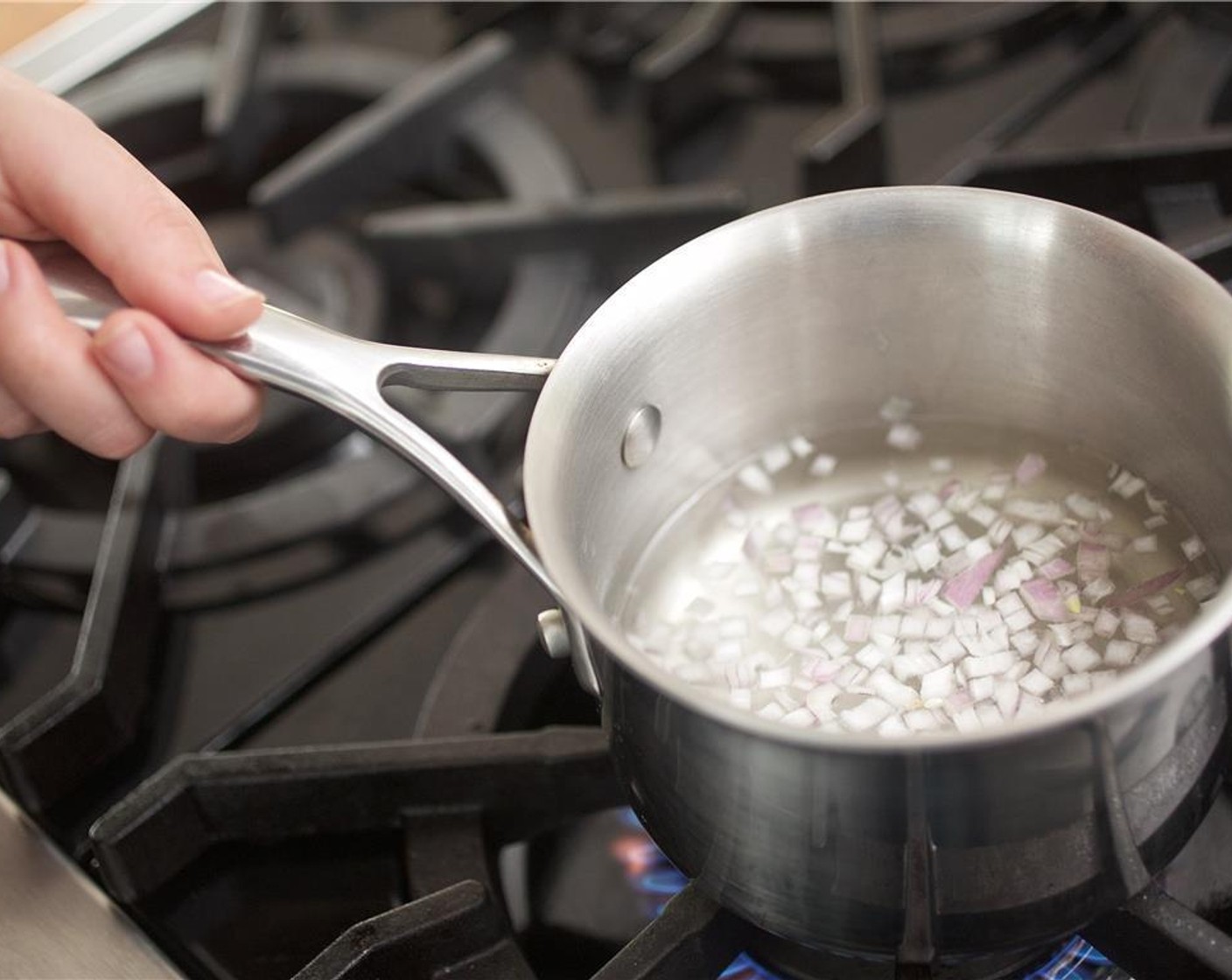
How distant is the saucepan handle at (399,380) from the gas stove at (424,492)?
134 mm

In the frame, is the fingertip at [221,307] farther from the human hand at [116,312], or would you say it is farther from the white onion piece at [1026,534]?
the white onion piece at [1026,534]

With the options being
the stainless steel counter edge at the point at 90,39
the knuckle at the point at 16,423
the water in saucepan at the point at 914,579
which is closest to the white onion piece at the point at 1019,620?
the water in saucepan at the point at 914,579

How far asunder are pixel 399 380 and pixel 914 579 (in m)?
0.25

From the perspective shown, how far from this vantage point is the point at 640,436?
2.18 feet

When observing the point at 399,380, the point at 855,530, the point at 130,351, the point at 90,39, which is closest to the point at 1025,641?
the point at 855,530

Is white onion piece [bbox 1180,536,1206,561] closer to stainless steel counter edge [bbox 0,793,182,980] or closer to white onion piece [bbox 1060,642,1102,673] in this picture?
white onion piece [bbox 1060,642,1102,673]

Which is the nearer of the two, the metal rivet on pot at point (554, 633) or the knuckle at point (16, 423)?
the metal rivet on pot at point (554, 633)

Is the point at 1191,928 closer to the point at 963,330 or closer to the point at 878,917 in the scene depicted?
the point at 878,917

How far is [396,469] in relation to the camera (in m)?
0.77

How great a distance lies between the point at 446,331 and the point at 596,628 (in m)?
0.49

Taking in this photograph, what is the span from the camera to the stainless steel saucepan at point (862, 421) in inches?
17.5

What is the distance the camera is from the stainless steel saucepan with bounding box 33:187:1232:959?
1.46ft

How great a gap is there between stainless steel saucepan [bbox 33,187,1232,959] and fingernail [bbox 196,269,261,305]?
2cm

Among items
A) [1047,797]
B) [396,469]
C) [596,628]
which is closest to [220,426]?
[396,469]
